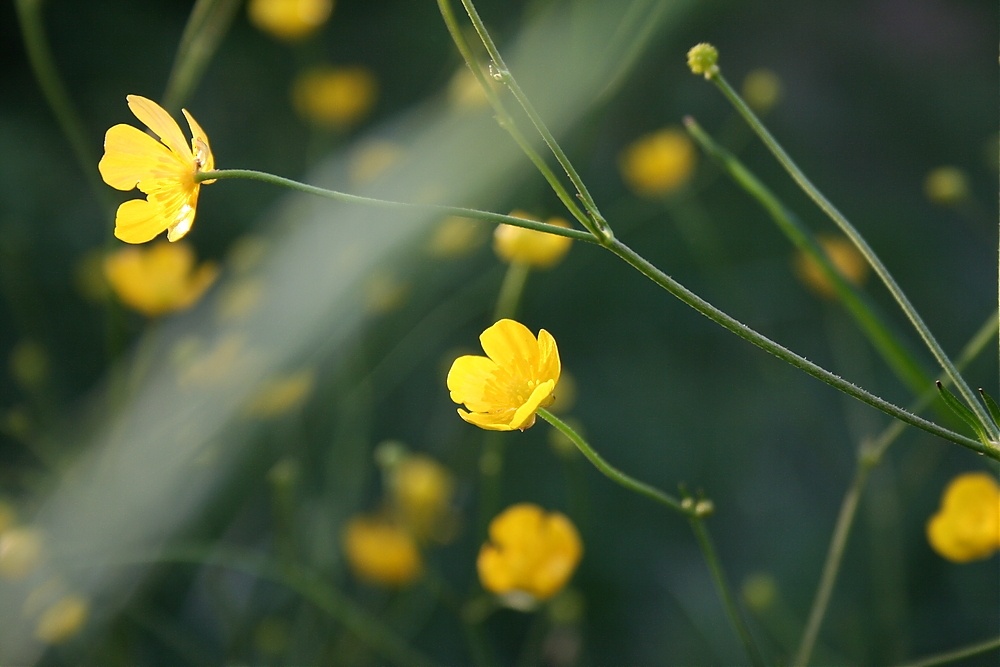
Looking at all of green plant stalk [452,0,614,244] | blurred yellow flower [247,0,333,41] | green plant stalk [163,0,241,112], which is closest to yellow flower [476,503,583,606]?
green plant stalk [452,0,614,244]

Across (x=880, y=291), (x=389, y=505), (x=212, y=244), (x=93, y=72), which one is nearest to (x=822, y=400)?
(x=880, y=291)

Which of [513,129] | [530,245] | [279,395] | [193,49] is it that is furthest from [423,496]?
[513,129]

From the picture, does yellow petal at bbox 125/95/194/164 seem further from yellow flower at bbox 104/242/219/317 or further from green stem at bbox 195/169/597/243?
yellow flower at bbox 104/242/219/317

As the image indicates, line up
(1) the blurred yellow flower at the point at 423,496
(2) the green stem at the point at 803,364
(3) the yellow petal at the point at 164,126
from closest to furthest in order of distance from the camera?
(2) the green stem at the point at 803,364 < (3) the yellow petal at the point at 164,126 < (1) the blurred yellow flower at the point at 423,496

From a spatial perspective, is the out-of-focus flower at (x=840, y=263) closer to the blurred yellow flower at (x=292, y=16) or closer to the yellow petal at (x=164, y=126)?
the blurred yellow flower at (x=292, y=16)

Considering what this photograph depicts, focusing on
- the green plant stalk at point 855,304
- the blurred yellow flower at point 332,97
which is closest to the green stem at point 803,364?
the green plant stalk at point 855,304
